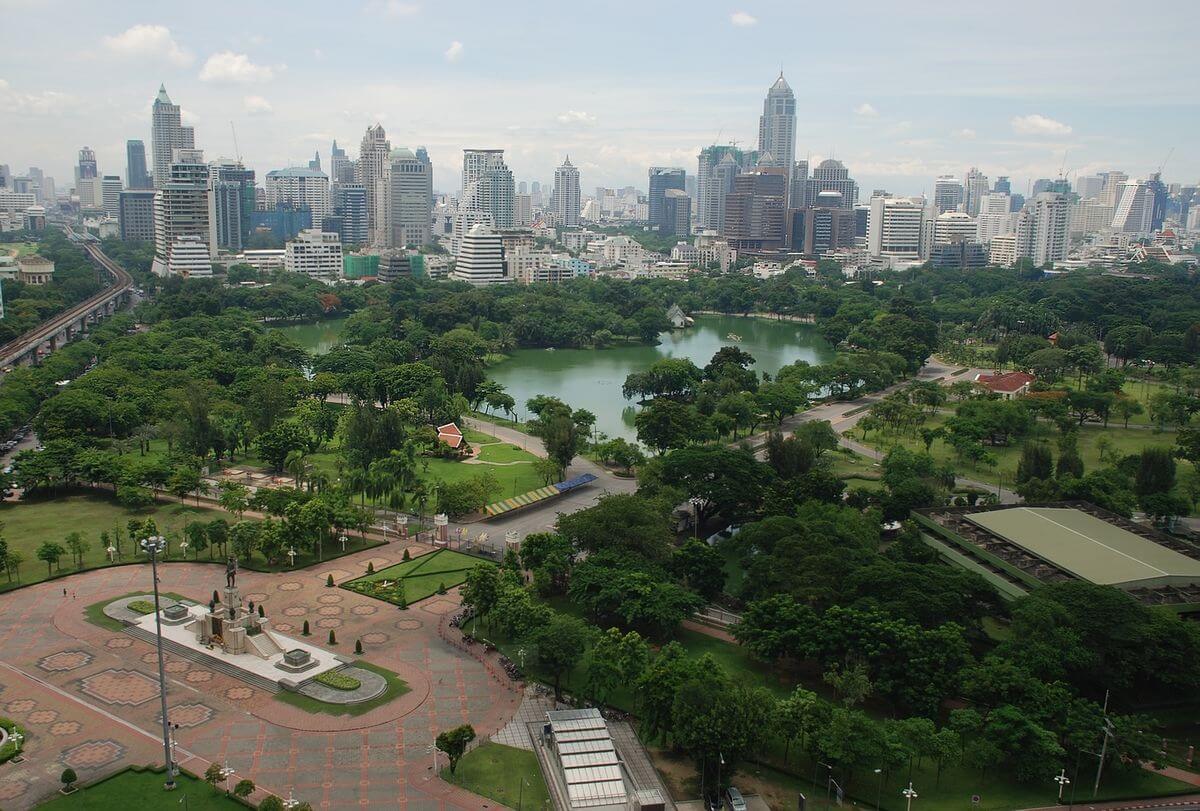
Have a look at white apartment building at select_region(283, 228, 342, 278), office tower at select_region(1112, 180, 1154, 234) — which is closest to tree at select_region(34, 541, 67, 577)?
white apartment building at select_region(283, 228, 342, 278)

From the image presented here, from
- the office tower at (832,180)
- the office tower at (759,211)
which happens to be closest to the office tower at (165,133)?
the office tower at (759,211)

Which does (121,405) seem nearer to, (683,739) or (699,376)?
(699,376)

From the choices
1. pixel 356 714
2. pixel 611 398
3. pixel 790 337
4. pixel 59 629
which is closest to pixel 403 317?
pixel 611 398

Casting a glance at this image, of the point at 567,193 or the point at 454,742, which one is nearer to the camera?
the point at 454,742

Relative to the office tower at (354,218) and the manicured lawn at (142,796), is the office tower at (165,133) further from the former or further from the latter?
the manicured lawn at (142,796)

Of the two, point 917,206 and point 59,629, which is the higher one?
point 917,206

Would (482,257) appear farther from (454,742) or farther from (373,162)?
(454,742)

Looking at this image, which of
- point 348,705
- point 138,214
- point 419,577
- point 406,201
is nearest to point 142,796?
point 348,705

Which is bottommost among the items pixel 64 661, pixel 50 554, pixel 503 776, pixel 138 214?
pixel 503 776
